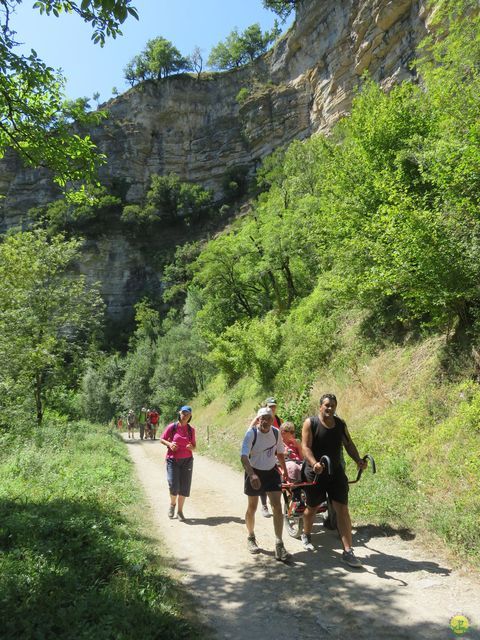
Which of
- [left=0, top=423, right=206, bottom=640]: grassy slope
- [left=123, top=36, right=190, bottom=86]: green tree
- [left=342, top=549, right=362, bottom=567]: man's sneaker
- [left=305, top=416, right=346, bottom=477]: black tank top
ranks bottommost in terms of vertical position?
[left=342, top=549, right=362, bottom=567]: man's sneaker

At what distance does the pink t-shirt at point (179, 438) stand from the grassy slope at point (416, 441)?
9.58ft

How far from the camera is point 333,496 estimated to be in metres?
5.18

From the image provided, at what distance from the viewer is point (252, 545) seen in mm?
5488

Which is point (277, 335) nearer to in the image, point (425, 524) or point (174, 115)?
point (425, 524)

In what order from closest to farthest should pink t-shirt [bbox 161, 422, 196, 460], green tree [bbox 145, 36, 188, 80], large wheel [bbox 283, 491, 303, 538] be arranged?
large wheel [bbox 283, 491, 303, 538] < pink t-shirt [bbox 161, 422, 196, 460] < green tree [bbox 145, 36, 188, 80]

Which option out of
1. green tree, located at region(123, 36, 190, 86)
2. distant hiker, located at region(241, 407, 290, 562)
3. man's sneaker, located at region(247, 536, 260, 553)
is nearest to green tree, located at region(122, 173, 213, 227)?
green tree, located at region(123, 36, 190, 86)

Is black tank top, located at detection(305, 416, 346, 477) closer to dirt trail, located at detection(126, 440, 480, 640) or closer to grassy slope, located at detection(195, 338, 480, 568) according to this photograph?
dirt trail, located at detection(126, 440, 480, 640)

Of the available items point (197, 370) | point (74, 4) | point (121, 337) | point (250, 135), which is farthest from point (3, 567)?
point (250, 135)

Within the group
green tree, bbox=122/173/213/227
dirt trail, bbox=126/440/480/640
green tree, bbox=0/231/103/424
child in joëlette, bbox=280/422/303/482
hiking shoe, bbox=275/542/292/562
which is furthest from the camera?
green tree, bbox=122/173/213/227

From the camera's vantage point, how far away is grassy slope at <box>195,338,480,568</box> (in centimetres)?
547

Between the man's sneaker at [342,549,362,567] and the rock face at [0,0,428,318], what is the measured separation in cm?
4128

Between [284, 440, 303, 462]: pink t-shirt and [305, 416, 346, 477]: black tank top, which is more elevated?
[305, 416, 346, 477]: black tank top

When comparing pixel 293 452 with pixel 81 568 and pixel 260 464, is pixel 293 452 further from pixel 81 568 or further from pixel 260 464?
pixel 81 568

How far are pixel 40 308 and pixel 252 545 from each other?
1492cm
